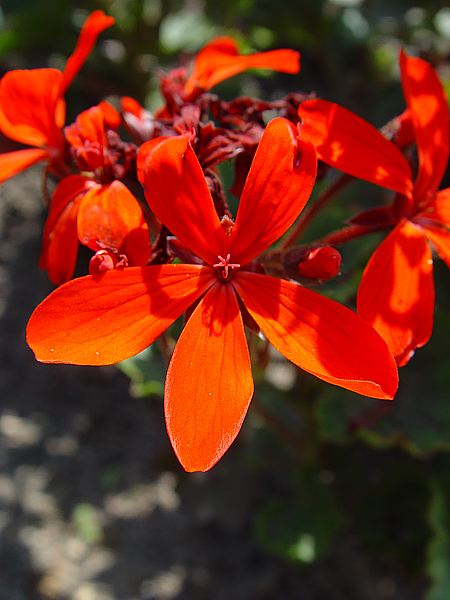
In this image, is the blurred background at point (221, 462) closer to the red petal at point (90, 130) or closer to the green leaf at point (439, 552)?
the green leaf at point (439, 552)

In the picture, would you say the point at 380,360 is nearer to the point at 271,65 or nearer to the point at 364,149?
the point at 364,149

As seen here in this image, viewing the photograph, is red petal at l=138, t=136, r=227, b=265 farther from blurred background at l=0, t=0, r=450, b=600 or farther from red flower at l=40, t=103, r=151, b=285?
blurred background at l=0, t=0, r=450, b=600

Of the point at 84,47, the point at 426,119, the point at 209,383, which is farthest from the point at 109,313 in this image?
the point at 426,119

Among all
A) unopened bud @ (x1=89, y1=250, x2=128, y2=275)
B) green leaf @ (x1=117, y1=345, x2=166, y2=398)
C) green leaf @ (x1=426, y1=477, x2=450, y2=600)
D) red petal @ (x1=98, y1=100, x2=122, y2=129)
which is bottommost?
green leaf @ (x1=426, y1=477, x2=450, y2=600)

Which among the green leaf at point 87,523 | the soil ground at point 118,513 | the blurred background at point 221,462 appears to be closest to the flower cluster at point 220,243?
the blurred background at point 221,462

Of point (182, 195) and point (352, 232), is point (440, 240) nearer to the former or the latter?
point (352, 232)

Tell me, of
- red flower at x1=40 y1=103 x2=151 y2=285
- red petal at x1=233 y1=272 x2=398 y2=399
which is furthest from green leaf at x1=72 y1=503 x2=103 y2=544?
red petal at x1=233 y1=272 x2=398 y2=399

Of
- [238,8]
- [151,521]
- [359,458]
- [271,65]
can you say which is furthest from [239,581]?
[238,8]
